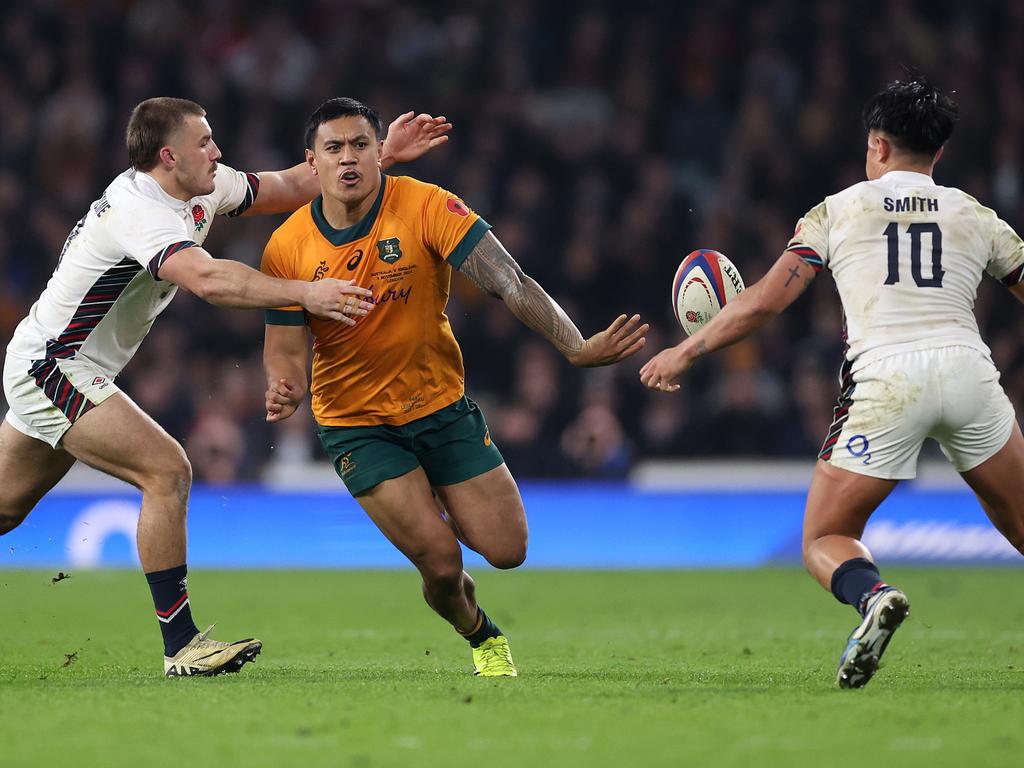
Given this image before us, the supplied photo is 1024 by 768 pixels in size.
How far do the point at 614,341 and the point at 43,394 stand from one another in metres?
2.45

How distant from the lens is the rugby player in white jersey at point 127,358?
20.7ft

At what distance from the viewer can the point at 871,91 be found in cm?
1736

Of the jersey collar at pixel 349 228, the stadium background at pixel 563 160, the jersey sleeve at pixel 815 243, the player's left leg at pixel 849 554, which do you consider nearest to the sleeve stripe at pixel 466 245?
the jersey collar at pixel 349 228

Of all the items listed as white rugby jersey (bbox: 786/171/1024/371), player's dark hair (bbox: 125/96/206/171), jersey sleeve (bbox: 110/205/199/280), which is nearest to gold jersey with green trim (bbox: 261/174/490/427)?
jersey sleeve (bbox: 110/205/199/280)

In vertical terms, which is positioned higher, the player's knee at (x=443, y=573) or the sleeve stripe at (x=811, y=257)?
the sleeve stripe at (x=811, y=257)

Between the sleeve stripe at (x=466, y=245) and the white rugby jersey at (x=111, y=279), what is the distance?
112cm

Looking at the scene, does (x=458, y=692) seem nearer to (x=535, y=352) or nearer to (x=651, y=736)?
(x=651, y=736)

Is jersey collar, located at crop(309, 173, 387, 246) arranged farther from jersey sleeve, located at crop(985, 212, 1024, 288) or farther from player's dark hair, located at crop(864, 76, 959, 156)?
jersey sleeve, located at crop(985, 212, 1024, 288)

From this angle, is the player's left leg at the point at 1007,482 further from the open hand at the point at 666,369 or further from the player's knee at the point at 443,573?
the player's knee at the point at 443,573

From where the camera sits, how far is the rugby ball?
6.60 m

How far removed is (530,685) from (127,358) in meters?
2.37

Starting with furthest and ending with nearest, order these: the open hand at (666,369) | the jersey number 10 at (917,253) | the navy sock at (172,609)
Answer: the navy sock at (172,609) < the open hand at (666,369) < the jersey number 10 at (917,253)

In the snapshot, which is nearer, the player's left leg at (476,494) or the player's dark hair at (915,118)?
the player's dark hair at (915,118)

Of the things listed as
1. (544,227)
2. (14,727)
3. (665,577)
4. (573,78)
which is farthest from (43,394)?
(573,78)
